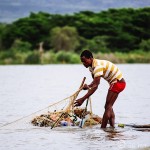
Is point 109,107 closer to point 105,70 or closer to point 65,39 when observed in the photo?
point 105,70

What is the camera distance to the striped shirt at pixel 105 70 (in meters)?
14.9

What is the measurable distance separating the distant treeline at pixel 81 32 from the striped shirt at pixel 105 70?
6498 centimetres

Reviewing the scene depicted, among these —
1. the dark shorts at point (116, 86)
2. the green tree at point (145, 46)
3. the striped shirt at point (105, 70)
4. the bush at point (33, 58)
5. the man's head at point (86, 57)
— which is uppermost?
the green tree at point (145, 46)

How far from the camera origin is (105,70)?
15000 mm

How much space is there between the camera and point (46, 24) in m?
94.3

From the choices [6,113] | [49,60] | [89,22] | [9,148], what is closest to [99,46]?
[89,22]

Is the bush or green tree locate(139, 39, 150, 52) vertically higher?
green tree locate(139, 39, 150, 52)

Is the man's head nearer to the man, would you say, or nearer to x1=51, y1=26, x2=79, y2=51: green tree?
the man

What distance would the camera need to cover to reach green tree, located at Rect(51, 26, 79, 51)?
82.7 m

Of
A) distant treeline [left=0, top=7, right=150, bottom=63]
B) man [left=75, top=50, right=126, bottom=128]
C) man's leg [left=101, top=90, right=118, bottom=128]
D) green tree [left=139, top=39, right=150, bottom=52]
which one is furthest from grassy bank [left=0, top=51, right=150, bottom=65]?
man [left=75, top=50, right=126, bottom=128]

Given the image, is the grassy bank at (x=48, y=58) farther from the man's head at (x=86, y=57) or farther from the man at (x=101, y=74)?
the man's head at (x=86, y=57)

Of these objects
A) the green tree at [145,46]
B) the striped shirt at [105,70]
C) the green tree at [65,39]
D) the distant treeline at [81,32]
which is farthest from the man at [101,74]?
the green tree at [65,39]

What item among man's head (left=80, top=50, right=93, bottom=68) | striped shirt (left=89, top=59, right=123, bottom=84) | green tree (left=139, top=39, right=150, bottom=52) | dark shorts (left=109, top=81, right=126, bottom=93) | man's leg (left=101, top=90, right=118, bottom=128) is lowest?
man's leg (left=101, top=90, right=118, bottom=128)

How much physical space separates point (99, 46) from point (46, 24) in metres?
15.6
